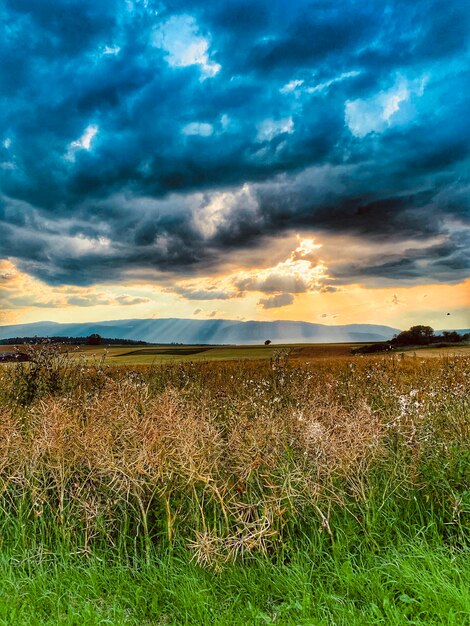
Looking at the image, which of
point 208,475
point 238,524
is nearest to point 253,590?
point 238,524

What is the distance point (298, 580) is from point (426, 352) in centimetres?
1646

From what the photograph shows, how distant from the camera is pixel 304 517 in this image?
5.44 m

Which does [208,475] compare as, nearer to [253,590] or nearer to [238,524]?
[238,524]

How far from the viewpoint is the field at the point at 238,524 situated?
425 centimetres

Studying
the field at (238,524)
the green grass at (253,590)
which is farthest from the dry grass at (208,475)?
the green grass at (253,590)

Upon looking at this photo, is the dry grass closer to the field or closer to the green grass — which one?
the field

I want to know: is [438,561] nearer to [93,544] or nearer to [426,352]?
[93,544]

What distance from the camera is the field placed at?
4.25 meters

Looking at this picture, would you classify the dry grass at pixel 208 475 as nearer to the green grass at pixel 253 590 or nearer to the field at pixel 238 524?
the field at pixel 238 524

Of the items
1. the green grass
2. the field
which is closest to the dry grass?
the field

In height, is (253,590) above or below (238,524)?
below

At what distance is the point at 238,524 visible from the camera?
5.58m

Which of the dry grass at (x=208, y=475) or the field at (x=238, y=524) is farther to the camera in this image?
the dry grass at (x=208, y=475)

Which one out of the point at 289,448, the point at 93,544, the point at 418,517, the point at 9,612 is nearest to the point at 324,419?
the point at 289,448
